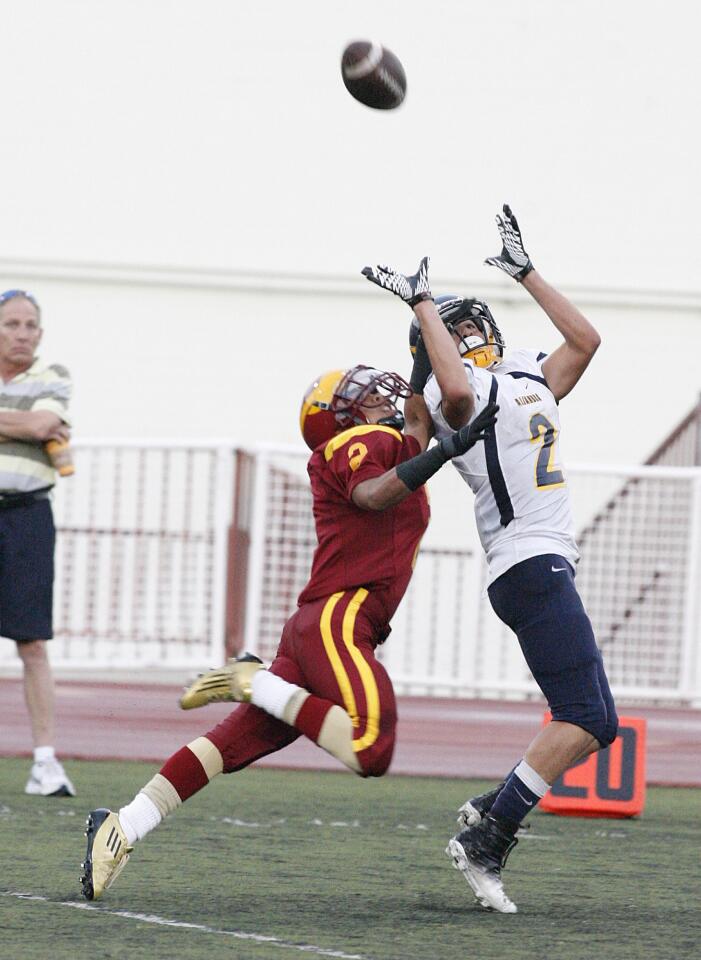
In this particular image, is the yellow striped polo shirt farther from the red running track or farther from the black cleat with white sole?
the black cleat with white sole

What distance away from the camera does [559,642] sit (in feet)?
15.9

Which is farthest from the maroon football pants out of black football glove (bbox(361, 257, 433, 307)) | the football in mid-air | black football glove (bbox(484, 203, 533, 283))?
the football in mid-air

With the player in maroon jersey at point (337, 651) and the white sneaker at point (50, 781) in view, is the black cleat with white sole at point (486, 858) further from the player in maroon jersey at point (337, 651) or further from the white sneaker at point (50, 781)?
the white sneaker at point (50, 781)

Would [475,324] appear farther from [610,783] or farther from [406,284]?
[610,783]

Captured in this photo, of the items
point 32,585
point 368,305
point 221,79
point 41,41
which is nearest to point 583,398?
point 368,305

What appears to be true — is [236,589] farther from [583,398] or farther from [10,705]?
[583,398]

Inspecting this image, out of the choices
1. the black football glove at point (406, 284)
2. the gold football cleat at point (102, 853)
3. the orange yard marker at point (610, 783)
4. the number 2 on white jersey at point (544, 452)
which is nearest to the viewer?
the gold football cleat at point (102, 853)

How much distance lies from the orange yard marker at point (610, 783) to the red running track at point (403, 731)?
168 centimetres

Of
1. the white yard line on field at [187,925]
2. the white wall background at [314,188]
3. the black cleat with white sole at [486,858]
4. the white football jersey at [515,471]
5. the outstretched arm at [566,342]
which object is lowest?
the white yard line on field at [187,925]

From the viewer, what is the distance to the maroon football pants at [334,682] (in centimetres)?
467

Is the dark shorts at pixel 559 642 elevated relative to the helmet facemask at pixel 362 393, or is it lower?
lower

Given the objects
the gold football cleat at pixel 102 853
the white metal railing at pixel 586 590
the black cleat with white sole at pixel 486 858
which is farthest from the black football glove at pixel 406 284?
the white metal railing at pixel 586 590

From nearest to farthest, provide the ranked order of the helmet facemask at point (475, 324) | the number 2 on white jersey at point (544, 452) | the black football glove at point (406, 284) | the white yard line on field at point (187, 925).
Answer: the white yard line on field at point (187, 925) → the black football glove at point (406, 284) → the number 2 on white jersey at point (544, 452) → the helmet facemask at point (475, 324)

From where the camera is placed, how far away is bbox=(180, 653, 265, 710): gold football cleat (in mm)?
4773
